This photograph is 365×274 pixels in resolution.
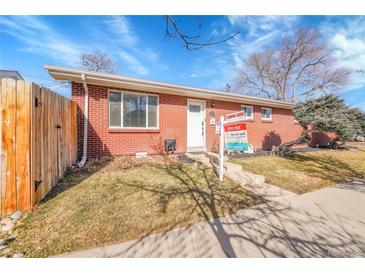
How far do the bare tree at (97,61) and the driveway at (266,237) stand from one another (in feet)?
73.3

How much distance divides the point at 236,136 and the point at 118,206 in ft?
10.9

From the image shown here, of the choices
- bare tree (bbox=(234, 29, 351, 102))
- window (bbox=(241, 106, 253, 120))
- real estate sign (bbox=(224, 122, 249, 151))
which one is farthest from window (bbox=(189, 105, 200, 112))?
bare tree (bbox=(234, 29, 351, 102))

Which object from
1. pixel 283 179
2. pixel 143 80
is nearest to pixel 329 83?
pixel 283 179

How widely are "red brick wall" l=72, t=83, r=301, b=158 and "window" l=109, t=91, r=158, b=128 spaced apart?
231 mm

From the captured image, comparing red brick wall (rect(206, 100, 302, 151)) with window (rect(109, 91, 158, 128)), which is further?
red brick wall (rect(206, 100, 302, 151))

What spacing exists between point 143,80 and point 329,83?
27.7m

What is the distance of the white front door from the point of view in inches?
320

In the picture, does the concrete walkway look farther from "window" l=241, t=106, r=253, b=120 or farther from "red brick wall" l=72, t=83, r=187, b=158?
"window" l=241, t=106, r=253, b=120

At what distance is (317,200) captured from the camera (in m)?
3.72

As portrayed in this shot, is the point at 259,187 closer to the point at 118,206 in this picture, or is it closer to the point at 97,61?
the point at 118,206

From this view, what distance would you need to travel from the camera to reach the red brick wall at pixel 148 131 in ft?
20.2
